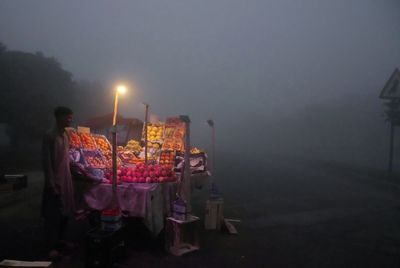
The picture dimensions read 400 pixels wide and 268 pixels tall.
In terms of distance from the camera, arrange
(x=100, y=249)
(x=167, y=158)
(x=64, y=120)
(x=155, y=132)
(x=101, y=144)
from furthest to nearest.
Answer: (x=155, y=132) < (x=167, y=158) < (x=101, y=144) < (x=64, y=120) < (x=100, y=249)

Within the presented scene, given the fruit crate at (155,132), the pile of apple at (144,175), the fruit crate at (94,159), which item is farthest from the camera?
the fruit crate at (155,132)

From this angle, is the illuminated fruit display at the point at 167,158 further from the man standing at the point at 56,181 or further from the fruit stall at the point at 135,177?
the man standing at the point at 56,181

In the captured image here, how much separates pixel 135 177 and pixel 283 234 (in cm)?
356

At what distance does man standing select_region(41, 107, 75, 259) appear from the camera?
19.3 feet

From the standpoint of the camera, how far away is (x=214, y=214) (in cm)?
835

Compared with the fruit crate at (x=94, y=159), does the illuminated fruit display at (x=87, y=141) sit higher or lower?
higher

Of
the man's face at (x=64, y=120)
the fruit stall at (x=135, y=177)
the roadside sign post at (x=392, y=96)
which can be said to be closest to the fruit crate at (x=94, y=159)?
the fruit stall at (x=135, y=177)

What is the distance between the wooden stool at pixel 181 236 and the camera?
6.59 metres

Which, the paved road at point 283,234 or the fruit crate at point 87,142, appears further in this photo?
the fruit crate at point 87,142

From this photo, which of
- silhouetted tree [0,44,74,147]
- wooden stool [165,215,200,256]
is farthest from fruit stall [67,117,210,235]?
silhouetted tree [0,44,74,147]

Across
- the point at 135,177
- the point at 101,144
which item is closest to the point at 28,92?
the point at 101,144

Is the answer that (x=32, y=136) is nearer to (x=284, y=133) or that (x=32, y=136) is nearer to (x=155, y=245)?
(x=155, y=245)

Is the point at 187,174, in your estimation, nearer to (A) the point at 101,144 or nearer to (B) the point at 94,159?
(B) the point at 94,159

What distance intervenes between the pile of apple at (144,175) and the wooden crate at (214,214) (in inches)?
50.1
